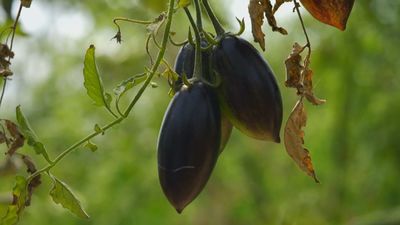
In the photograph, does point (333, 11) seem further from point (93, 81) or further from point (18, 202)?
point (18, 202)

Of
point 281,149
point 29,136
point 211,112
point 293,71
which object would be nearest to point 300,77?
point 293,71

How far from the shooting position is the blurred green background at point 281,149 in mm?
4078

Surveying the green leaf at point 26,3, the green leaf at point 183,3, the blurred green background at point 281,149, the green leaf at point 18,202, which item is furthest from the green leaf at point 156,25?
the blurred green background at point 281,149

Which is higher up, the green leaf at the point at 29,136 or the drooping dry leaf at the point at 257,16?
the drooping dry leaf at the point at 257,16

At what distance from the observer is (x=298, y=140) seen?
1.38 meters

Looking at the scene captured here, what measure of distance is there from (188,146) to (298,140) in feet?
0.52

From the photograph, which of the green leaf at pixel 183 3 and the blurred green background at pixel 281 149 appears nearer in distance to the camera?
the green leaf at pixel 183 3

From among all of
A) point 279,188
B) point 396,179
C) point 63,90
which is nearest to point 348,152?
point 396,179

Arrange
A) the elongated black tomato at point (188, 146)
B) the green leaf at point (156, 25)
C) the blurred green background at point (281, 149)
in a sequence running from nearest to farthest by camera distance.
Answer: the elongated black tomato at point (188, 146) → the green leaf at point (156, 25) → the blurred green background at point (281, 149)

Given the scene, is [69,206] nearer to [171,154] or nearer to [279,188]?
[171,154]

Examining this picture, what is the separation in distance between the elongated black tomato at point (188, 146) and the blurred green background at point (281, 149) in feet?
7.35

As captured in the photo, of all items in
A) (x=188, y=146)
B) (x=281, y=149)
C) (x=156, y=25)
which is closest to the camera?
(x=188, y=146)

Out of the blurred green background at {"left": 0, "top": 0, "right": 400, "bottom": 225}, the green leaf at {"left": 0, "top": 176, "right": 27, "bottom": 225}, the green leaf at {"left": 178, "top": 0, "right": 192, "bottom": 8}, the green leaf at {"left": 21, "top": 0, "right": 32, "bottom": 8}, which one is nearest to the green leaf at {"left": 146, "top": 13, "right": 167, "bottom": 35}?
the green leaf at {"left": 178, "top": 0, "right": 192, "bottom": 8}

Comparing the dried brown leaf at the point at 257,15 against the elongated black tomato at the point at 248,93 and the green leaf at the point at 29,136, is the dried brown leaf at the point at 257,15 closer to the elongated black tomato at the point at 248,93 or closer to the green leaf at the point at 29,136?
the elongated black tomato at the point at 248,93
